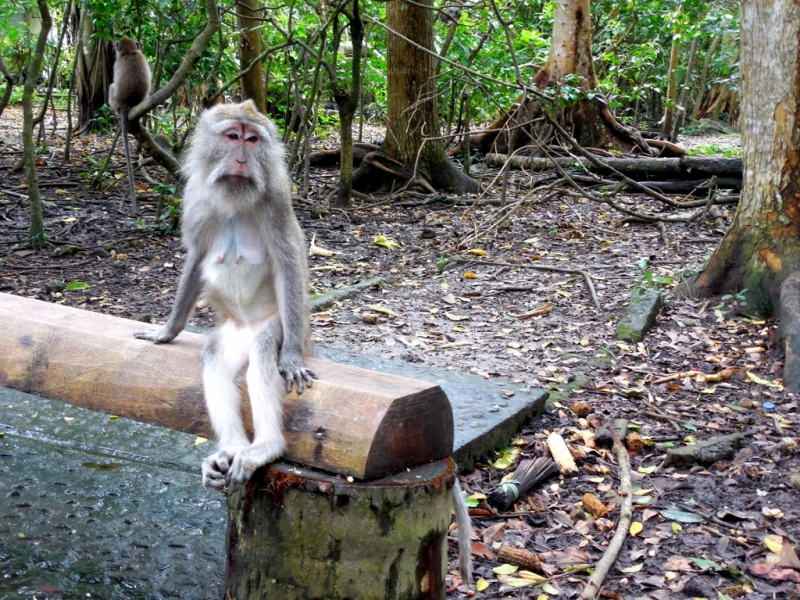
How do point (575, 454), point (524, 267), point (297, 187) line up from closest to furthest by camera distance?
point (575, 454)
point (524, 267)
point (297, 187)

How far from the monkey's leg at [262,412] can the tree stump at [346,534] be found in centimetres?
5

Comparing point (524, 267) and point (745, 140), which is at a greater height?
point (745, 140)

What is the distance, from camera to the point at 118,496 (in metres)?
3.59

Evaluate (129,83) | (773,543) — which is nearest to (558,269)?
(773,543)

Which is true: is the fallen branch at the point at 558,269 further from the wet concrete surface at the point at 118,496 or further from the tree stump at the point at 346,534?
the tree stump at the point at 346,534

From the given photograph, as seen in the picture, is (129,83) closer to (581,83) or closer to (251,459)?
(581,83)

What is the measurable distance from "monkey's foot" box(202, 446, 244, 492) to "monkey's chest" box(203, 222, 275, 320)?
32.8 inches

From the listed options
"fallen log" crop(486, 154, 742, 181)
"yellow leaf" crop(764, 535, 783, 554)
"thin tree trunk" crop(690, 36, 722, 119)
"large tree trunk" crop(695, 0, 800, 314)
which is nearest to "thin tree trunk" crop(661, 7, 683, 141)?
"thin tree trunk" crop(690, 36, 722, 119)

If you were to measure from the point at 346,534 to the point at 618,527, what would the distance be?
1.32 metres

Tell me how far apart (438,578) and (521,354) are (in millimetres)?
2670

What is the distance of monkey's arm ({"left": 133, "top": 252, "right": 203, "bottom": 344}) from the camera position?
116 inches

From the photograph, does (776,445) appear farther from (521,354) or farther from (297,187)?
(297,187)

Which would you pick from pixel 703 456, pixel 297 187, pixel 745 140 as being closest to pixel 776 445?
pixel 703 456

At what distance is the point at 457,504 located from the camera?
107 inches
